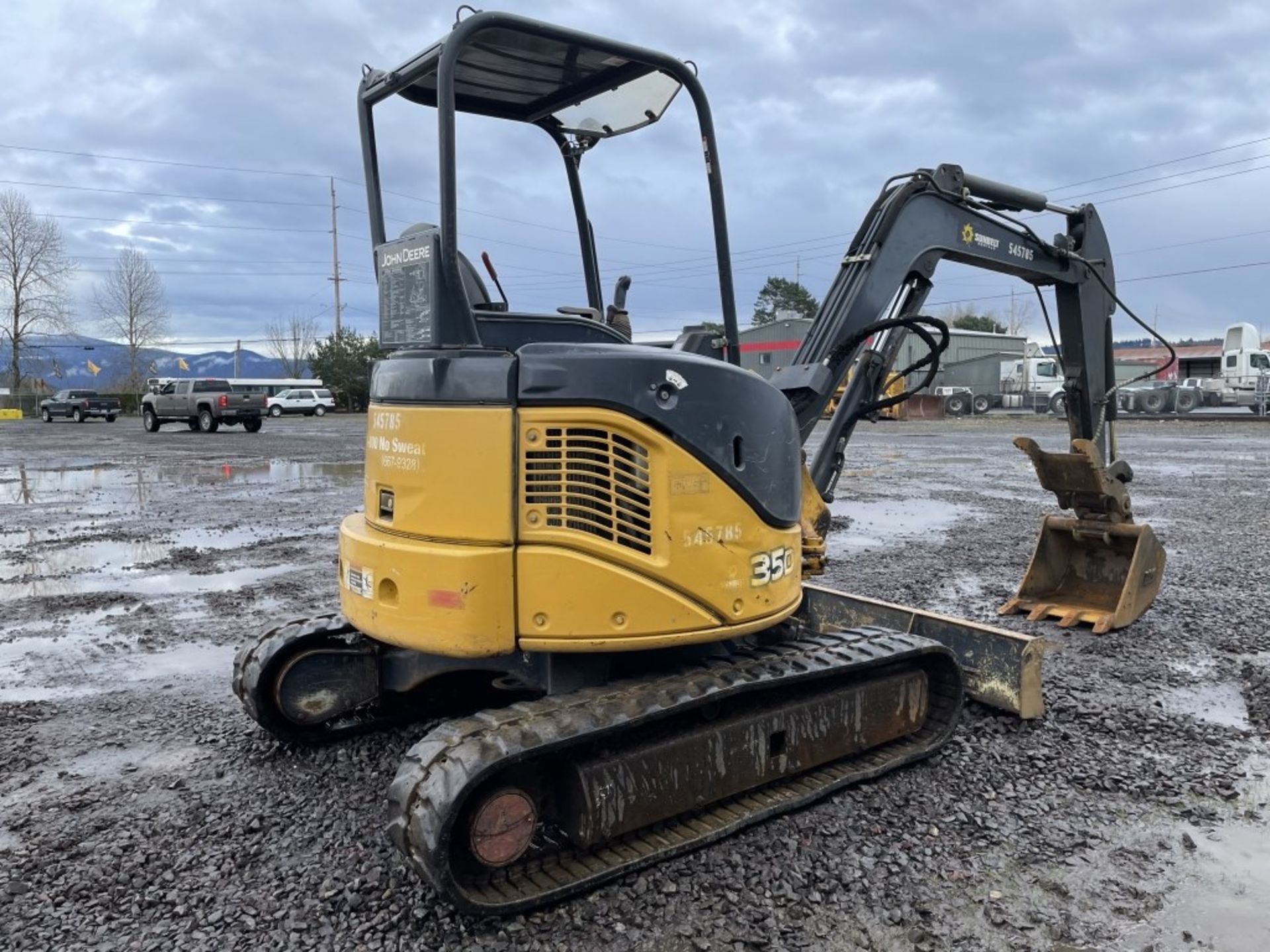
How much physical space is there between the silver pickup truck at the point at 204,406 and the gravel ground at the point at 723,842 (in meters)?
28.5

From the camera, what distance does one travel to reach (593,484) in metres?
3.51

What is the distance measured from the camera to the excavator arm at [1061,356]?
5.53 meters

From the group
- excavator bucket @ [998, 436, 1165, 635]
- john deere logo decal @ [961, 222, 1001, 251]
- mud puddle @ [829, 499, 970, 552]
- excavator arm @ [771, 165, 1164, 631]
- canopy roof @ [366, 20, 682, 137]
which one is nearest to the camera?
canopy roof @ [366, 20, 682, 137]

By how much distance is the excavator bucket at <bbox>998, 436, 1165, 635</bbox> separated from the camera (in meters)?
6.57

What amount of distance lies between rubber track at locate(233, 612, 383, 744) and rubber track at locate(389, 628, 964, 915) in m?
1.21

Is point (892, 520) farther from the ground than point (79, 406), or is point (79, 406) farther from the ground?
point (79, 406)

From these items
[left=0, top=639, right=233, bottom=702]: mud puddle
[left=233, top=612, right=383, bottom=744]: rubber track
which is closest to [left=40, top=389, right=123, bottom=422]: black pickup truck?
[left=0, top=639, right=233, bottom=702]: mud puddle

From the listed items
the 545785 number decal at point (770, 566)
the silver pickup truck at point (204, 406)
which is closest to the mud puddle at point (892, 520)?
the 545785 number decal at point (770, 566)

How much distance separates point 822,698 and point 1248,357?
146 feet

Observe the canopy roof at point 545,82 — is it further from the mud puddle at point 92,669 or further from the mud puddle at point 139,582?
the mud puddle at point 139,582

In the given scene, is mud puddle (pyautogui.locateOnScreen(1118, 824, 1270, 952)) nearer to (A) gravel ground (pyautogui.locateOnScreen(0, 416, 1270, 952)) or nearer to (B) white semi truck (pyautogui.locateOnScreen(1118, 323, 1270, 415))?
(A) gravel ground (pyautogui.locateOnScreen(0, 416, 1270, 952))

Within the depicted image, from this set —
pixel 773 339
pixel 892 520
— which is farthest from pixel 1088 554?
pixel 773 339

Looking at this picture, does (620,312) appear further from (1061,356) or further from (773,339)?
(773,339)

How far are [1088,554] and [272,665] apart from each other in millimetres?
5761
